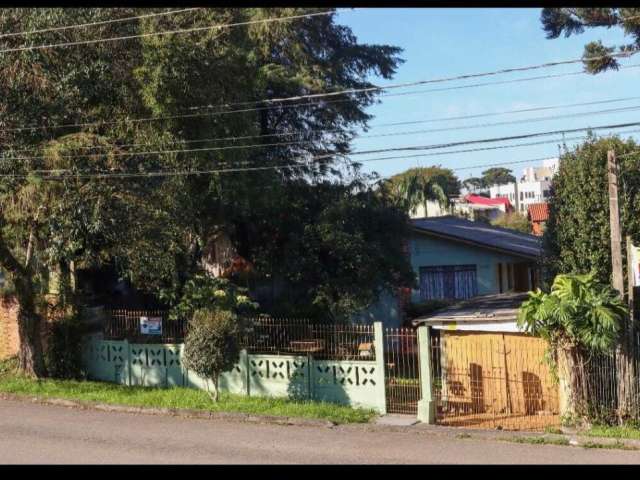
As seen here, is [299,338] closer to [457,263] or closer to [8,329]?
[8,329]

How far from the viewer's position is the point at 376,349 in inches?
527

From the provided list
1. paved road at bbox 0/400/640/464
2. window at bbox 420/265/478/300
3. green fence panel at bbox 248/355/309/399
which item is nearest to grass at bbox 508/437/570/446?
paved road at bbox 0/400/640/464

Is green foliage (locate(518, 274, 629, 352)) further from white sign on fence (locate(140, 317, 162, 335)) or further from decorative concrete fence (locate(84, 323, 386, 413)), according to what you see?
white sign on fence (locate(140, 317, 162, 335))

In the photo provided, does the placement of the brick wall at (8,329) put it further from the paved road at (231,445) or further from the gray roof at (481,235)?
the gray roof at (481,235)

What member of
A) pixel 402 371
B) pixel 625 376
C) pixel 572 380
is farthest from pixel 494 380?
pixel 625 376

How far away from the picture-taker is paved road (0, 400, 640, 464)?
984 centimetres

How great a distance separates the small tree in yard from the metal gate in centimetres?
288

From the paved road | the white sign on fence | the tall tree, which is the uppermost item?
the tall tree

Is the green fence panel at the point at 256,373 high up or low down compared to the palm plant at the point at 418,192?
down

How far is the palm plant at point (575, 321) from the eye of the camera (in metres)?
11.7

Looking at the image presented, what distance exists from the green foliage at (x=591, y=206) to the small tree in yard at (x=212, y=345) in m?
7.44

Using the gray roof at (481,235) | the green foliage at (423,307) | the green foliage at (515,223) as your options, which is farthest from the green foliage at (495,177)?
the green foliage at (423,307)

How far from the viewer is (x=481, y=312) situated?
693 inches

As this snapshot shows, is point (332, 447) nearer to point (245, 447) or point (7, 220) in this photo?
point (245, 447)
